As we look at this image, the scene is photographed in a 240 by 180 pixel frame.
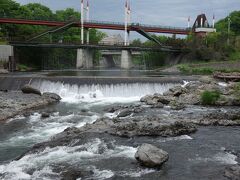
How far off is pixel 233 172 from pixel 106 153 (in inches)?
229

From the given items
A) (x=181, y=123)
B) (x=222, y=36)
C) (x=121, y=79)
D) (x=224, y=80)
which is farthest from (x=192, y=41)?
(x=181, y=123)

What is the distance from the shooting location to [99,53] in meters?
101

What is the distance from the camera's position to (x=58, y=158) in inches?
615

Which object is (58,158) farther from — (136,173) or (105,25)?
(105,25)

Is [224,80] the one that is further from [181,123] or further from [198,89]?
[181,123]

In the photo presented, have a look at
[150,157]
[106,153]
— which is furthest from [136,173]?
[106,153]

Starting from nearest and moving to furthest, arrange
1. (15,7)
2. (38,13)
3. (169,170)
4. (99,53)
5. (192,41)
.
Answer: (169,170), (192,41), (15,7), (38,13), (99,53)

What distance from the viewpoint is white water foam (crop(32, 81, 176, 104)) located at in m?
35.3

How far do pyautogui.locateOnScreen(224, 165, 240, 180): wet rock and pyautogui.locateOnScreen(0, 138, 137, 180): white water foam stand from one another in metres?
4.30

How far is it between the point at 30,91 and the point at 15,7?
44438 mm

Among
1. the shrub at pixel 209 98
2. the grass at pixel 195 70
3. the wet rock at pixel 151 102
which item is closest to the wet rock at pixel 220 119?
the shrub at pixel 209 98

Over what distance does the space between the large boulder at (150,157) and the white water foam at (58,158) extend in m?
1.13

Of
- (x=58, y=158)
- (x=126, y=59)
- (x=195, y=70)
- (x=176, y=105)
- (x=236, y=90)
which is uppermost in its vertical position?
(x=126, y=59)

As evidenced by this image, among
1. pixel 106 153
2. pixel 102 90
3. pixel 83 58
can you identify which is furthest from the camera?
pixel 83 58
